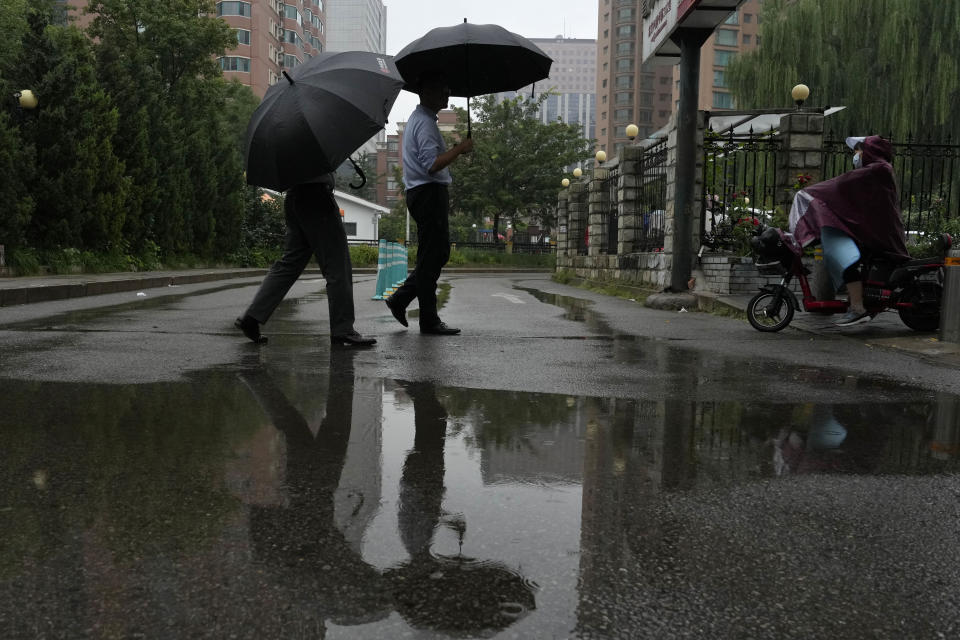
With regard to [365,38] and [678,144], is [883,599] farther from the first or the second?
[365,38]

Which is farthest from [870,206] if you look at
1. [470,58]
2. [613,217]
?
[613,217]

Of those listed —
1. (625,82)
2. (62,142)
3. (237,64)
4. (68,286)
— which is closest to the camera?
(68,286)

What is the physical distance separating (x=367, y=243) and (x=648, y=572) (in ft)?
161

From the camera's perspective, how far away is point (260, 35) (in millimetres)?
84062

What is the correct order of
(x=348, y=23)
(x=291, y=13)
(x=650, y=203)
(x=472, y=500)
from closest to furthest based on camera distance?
1. (x=472, y=500)
2. (x=650, y=203)
3. (x=291, y=13)
4. (x=348, y=23)

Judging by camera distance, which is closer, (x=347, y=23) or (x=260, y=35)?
(x=260, y=35)

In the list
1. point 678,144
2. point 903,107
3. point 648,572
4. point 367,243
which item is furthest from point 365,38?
point 648,572

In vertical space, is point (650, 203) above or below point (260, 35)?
below

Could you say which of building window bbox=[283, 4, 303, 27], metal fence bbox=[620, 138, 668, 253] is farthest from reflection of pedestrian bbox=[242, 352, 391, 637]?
building window bbox=[283, 4, 303, 27]

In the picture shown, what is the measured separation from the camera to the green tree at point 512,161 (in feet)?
164

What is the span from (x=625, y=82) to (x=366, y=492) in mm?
128225

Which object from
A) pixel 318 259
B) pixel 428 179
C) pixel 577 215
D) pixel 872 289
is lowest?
pixel 872 289

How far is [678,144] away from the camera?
1198cm

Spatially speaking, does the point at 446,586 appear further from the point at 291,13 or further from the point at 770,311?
the point at 291,13
